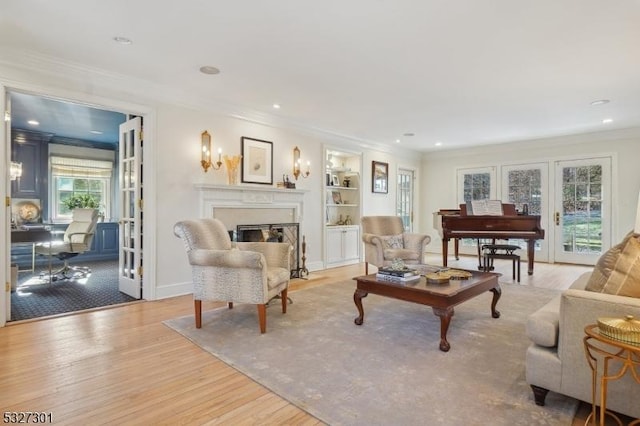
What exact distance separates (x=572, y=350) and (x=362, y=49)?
2.64 meters

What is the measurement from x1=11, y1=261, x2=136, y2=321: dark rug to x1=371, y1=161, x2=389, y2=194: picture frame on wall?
4.76 m

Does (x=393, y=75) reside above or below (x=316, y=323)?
above

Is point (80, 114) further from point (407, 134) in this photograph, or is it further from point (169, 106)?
point (407, 134)

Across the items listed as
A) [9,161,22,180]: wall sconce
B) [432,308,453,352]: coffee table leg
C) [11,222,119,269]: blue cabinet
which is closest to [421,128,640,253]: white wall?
[432,308,453,352]: coffee table leg

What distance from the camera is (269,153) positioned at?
5.22 metres

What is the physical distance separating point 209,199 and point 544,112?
4814 millimetres

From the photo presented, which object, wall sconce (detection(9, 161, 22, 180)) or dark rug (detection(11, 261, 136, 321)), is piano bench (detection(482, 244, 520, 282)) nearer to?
dark rug (detection(11, 261, 136, 321))

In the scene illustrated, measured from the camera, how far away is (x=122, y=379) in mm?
2150

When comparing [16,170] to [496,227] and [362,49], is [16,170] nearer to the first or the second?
[362,49]

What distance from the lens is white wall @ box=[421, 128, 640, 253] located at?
605 cm

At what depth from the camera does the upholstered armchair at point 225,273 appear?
114 inches

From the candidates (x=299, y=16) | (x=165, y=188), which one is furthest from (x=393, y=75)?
(x=165, y=188)

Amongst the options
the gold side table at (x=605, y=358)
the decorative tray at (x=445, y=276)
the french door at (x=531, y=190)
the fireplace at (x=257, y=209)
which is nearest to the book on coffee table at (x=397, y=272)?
the decorative tray at (x=445, y=276)

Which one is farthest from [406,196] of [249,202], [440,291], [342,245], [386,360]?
[386,360]
